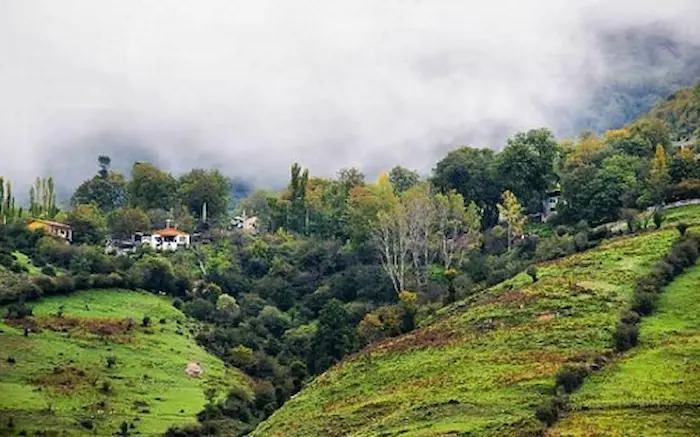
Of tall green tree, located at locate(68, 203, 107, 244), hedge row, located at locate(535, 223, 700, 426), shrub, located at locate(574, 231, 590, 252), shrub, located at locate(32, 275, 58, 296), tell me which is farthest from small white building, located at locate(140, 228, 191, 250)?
hedge row, located at locate(535, 223, 700, 426)

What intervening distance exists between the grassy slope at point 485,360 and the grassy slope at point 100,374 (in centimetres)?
1465

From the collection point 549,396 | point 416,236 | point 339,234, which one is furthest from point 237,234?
point 549,396

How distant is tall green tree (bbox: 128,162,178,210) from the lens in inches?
5807

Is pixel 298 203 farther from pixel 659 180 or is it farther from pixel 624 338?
pixel 624 338

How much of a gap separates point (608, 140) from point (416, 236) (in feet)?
114

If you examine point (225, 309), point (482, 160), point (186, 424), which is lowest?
point (186, 424)

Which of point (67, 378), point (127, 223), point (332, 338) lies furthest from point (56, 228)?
point (332, 338)

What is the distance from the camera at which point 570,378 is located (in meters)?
54.7

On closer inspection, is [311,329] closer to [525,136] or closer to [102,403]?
[102,403]

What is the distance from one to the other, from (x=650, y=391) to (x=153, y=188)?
106m

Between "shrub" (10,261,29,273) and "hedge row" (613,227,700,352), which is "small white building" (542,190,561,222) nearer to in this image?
"hedge row" (613,227,700,352)

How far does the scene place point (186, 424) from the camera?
76062mm

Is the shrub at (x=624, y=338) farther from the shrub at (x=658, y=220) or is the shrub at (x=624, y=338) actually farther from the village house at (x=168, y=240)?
the village house at (x=168, y=240)

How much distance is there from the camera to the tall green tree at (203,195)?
146500 millimetres
